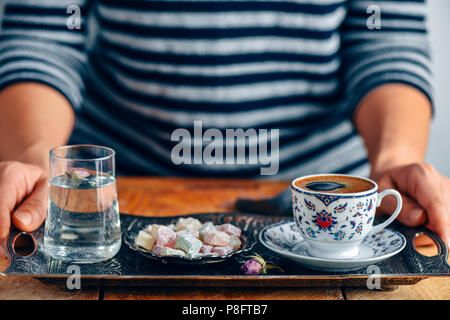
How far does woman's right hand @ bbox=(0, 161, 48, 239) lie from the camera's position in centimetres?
84

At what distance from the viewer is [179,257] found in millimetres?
689

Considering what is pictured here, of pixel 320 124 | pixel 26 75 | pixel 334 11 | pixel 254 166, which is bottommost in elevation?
pixel 254 166

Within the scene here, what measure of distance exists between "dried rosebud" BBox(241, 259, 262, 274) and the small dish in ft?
0.07

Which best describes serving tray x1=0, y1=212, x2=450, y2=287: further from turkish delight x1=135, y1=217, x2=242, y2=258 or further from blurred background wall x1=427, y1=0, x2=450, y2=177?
blurred background wall x1=427, y1=0, x2=450, y2=177

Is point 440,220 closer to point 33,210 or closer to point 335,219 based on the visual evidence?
point 335,219

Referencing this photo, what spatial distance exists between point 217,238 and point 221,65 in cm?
68

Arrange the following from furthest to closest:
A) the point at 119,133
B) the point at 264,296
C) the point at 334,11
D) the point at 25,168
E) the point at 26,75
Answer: the point at 119,133
the point at 334,11
the point at 26,75
the point at 25,168
the point at 264,296

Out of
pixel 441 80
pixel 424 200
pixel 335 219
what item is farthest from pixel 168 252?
pixel 441 80

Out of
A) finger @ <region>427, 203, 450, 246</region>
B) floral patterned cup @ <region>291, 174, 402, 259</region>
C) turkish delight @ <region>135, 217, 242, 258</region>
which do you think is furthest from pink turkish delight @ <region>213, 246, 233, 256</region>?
finger @ <region>427, 203, 450, 246</region>

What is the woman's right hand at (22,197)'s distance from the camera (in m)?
A: 0.84

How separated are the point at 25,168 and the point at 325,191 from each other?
0.50 m

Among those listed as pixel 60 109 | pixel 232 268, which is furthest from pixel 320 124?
pixel 232 268

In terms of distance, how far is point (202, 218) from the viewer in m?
0.93

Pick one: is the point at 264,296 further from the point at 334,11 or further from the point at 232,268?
the point at 334,11
